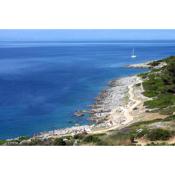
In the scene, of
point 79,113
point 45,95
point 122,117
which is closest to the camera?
point 122,117

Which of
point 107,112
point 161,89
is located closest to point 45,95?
point 107,112

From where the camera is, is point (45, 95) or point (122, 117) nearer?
point (122, 117)

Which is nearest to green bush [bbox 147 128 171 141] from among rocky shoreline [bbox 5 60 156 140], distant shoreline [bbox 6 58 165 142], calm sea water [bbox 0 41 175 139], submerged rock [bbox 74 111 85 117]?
distant shoreline [bbox 6 58 165 142]

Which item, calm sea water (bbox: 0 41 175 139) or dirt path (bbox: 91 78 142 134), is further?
calm sea water (bbox: 0 41 175 139)

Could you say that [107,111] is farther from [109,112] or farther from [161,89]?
[161,89]

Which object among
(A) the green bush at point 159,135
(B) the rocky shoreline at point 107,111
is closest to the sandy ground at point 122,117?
(B) the rocky shoreline at point 107,111

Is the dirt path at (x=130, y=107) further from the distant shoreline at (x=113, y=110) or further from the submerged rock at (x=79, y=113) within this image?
the submerged rock at (x=79, y=113)

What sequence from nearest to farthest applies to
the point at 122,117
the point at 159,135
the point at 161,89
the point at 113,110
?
the point at 159,135 → the point at 122,117 → the point at 113,110 → the point at 161,89

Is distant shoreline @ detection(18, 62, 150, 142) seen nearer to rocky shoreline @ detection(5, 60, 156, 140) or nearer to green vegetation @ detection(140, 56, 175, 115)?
rocky shoreline @ detection(5, 60, 156, 140)
